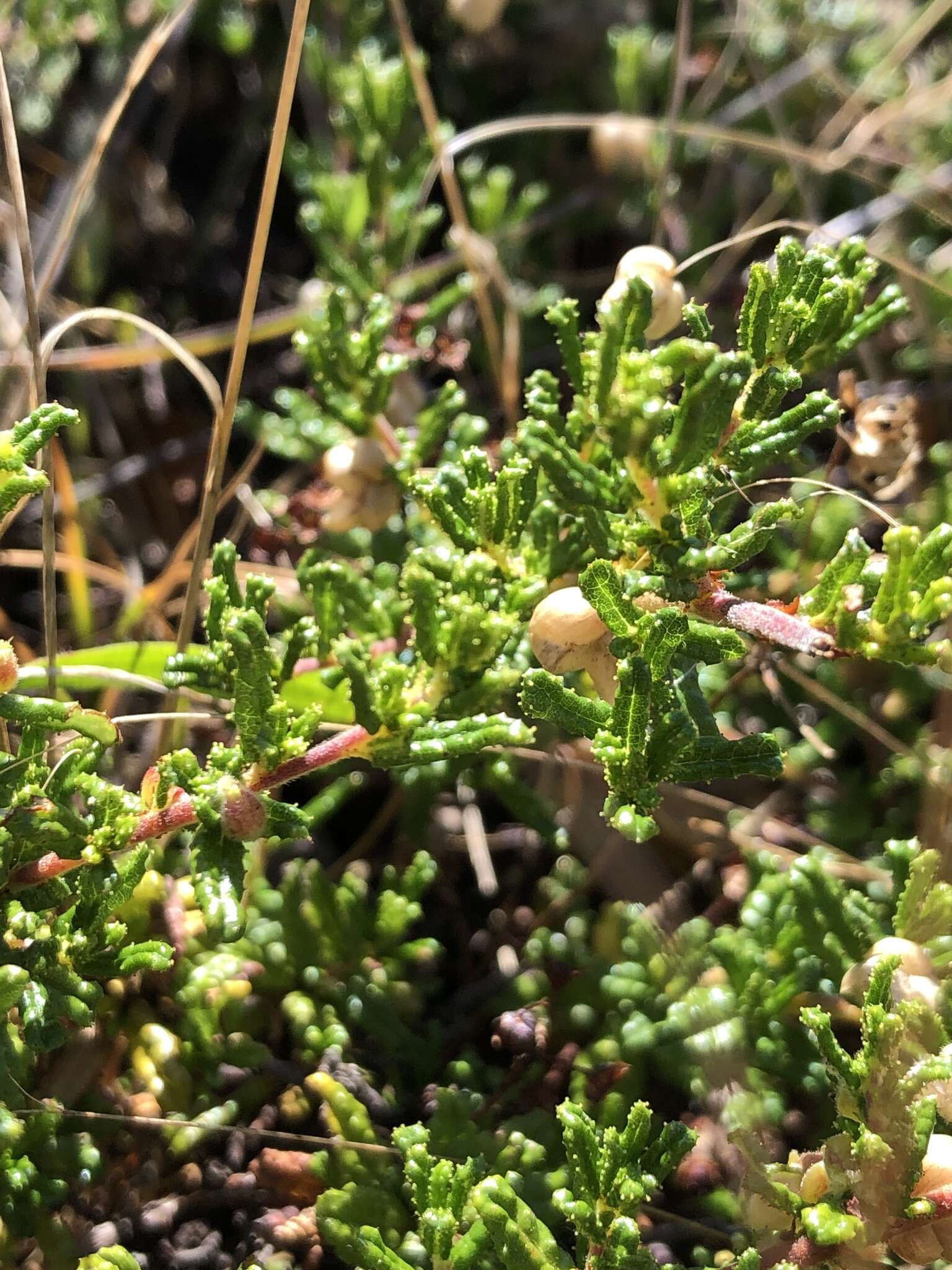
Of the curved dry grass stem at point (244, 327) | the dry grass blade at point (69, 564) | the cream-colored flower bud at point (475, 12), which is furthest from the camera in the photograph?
the cream-colored flower bud at point (475, 12)

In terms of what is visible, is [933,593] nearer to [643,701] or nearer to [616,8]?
[643,701]

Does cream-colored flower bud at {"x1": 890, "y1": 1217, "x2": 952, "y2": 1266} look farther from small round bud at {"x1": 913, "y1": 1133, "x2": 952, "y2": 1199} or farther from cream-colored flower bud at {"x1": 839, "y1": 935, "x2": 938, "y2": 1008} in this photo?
cream-colored flower bud at {"x1": 839, "y1": 935, "x2": 938, "y2": 1008}

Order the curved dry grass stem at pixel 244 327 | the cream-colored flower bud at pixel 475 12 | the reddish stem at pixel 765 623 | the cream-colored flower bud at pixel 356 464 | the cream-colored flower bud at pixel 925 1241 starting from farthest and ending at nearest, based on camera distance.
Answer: the cream-colored flower bud at pixel 475 12 → the cream-colored flower bud at pixel 356 464 → the curved dry grass stem at pixel 244 327 → the reddish stem at pixel 765 623 → the cream-colored flower bud at pixel 925 1241

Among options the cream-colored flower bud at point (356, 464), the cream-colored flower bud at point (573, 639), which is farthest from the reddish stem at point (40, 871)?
the cream-colored flower bud at point (356, 464)

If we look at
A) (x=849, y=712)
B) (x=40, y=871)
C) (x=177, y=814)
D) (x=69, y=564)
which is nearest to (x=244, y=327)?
(x=177, y=814)

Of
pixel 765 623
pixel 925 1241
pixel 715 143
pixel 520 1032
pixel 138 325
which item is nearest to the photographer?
pixel 925 1241

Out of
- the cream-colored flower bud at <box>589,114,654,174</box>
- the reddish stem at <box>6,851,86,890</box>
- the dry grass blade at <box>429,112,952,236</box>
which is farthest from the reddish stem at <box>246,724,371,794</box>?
the cream-colored flower bud at <box>589,114,654,174</box>

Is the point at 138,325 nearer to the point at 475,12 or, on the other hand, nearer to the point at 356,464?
the point at 356,464

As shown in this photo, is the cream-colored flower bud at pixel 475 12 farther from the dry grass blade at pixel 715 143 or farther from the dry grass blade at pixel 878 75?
the dry grass blade at pixel 878 75
